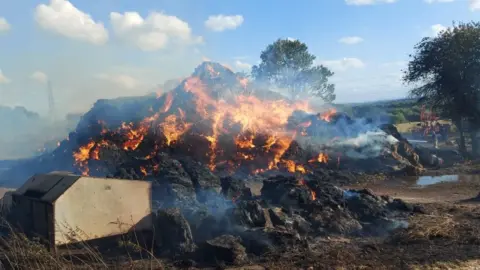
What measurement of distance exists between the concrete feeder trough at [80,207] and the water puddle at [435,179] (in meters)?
16.6

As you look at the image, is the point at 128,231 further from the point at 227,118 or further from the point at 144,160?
the point at 227,118

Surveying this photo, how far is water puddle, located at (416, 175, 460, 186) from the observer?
21587 millimetres

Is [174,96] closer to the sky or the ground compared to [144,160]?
closer to the sky

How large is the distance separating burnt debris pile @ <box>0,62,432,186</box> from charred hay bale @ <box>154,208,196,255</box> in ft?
36.6

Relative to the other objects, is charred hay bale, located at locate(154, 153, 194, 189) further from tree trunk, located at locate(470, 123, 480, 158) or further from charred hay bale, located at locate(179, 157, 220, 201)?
tree trunk, located at locate(470, 123, 480, 158)

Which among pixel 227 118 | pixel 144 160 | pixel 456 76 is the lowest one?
pixel 144 160

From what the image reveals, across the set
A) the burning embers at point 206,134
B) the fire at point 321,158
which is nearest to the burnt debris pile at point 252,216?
the burning embers at point 206,134

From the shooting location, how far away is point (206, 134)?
23703 mm

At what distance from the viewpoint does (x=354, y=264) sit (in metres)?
8.47

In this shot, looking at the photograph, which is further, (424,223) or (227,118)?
(227,118)

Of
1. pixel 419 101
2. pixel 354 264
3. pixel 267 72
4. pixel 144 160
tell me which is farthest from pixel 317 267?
pixel 267 72

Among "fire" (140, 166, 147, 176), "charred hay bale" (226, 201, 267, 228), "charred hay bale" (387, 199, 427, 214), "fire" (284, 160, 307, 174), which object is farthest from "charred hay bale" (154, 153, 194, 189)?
"fire" (284, 160, 307, 174)

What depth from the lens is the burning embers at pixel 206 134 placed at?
22408 mm

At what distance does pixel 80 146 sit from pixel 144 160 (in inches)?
247
